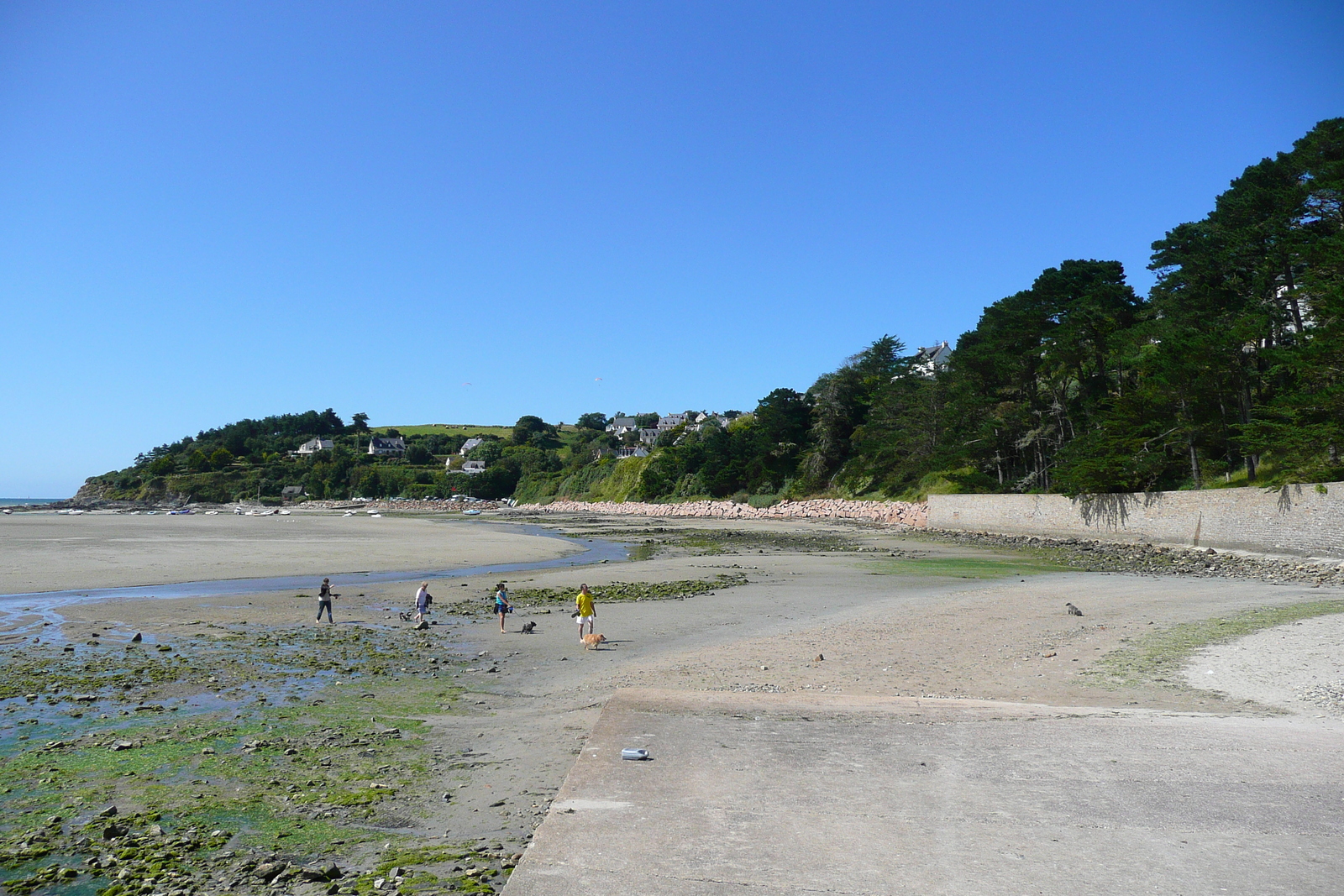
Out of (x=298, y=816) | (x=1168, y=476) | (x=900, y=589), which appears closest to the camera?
(x=298, y=816)

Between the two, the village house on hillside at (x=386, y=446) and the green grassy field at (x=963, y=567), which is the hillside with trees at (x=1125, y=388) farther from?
the village house on hillside at (x=386, y=446)

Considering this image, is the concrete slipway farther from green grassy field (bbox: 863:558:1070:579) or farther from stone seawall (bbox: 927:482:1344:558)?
stone seawall (bbox: 927:482:1344:558)

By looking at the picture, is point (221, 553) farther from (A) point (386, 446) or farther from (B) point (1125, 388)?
(A) point (386, 446)

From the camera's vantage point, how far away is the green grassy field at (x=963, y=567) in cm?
2558

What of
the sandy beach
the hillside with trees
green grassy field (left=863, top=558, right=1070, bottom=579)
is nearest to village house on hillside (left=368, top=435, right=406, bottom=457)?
the hillside with trees

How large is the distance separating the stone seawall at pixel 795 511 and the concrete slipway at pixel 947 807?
47.5m

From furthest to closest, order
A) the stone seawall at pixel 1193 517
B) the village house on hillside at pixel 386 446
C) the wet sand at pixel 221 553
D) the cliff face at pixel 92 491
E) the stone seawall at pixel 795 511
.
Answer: the village house on hillside at pixel 386 446 < the cliff face at pixel 92 491 < the stone seawall at pixel 795 511 < the wet sand at pixel 221 553 < the stone seawall at pixel 1193 517

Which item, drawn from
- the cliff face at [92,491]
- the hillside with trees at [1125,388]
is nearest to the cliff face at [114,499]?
the cliff face at [92,491]

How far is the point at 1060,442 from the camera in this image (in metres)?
44.7

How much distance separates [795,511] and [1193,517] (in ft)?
133

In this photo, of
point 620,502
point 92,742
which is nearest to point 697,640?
point 92,742

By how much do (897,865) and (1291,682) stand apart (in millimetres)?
8451

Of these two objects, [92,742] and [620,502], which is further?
[620,502]

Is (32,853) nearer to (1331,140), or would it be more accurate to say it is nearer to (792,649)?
(792,649)
